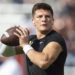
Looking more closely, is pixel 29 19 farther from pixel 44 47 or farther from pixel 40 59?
pixel 40 59

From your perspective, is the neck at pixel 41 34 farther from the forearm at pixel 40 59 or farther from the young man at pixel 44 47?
the forearm at pixel 40 59

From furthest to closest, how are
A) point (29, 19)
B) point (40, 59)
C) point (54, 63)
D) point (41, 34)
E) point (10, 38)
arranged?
point (29, 19)
point (10, 38)
point (41, 34)
point (54, 63)
point (40, 59)

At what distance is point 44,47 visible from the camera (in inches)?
82.3

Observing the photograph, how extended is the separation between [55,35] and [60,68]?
24 cm

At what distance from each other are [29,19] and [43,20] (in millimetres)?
1936

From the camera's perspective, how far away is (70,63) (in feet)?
12.8

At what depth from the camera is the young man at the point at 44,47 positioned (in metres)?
1.95

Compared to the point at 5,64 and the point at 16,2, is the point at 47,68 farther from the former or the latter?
the point at 16,2

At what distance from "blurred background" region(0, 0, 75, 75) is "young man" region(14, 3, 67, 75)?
5.55 feet

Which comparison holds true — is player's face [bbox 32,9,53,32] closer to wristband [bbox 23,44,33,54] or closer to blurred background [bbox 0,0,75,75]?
wristband [bbox 23,44,33,54]

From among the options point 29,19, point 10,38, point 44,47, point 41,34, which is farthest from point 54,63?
point 29,19

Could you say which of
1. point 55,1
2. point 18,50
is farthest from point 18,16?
point 18,50

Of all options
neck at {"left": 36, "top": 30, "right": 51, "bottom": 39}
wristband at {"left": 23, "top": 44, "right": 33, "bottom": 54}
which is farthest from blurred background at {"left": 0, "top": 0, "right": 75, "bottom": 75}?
wristband at {"left": 23, "top": 44, "right": 33, "bottom": 54}

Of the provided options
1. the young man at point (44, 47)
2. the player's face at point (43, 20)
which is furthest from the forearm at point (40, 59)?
the player's face at point (43, 20)
